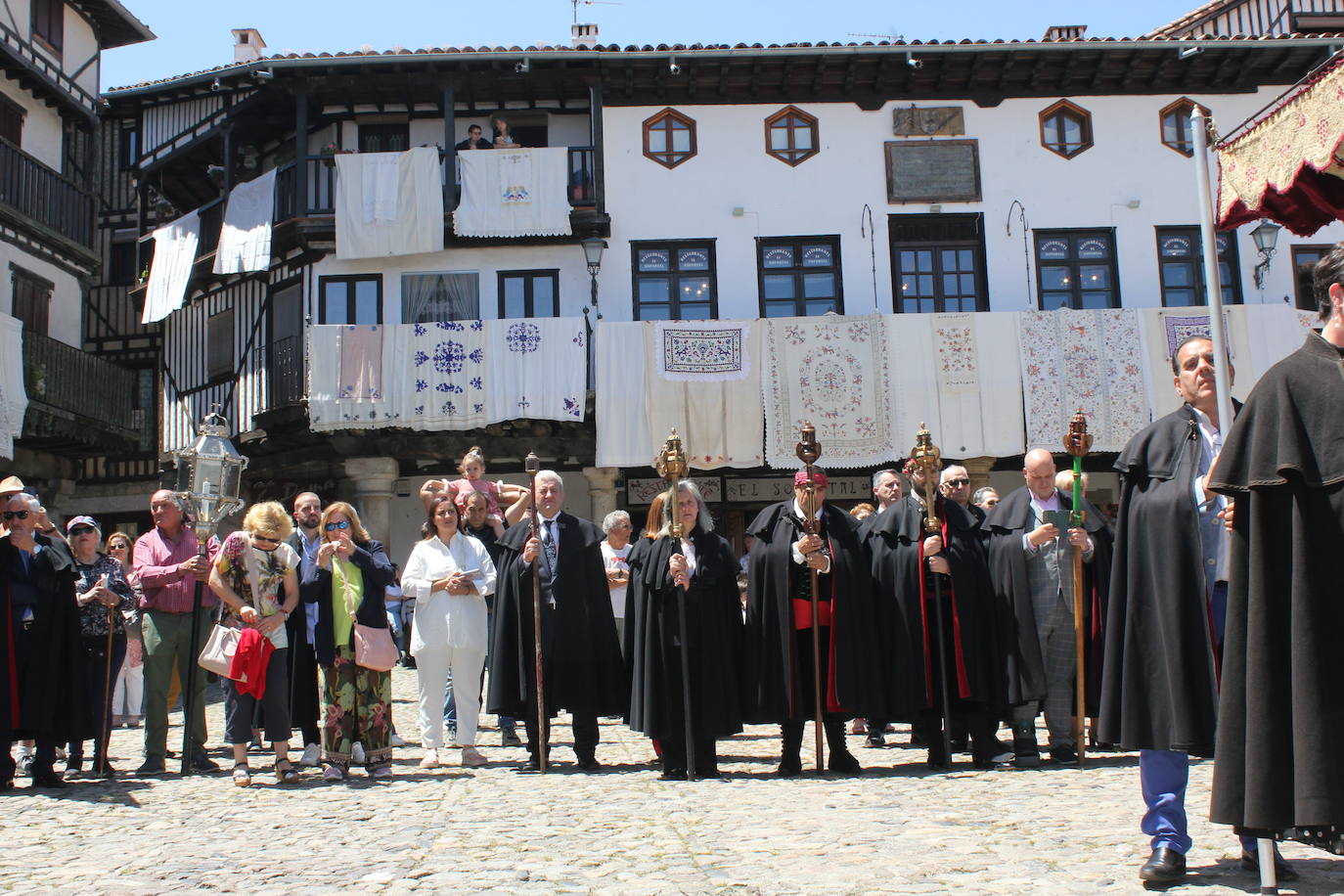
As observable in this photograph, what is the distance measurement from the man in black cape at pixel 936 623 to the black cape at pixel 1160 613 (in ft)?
10.5

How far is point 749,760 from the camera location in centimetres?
880

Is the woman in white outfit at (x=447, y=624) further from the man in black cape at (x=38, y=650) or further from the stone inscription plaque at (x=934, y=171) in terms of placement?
the stone inscription plaque at (x=934, y=171)


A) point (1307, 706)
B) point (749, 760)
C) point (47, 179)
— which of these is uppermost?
point (47, 179)

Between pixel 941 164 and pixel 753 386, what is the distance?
5.31m

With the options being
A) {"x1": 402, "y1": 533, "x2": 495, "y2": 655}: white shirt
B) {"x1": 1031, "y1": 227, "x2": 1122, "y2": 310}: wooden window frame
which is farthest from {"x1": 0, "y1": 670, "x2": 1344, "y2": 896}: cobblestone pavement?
{"x1": 1031, "y1": 227, "x2": 1122, "y2": 310}: wooden window frame

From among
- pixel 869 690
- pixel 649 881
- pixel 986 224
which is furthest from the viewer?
pixel 986 224

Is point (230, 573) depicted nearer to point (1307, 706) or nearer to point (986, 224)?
point (1307, 706)

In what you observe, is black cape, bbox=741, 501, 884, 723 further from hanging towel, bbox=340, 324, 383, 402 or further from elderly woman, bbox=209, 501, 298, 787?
hanging towel, bbox=340, 324, 383, 402

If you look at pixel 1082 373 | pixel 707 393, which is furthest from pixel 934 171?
pixel 707 393

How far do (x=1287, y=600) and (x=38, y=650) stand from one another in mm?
7184

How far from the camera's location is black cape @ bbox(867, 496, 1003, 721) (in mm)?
8086

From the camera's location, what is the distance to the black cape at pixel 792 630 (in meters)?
7.91

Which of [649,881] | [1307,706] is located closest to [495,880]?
[649,881]

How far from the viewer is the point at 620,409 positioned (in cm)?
1962
